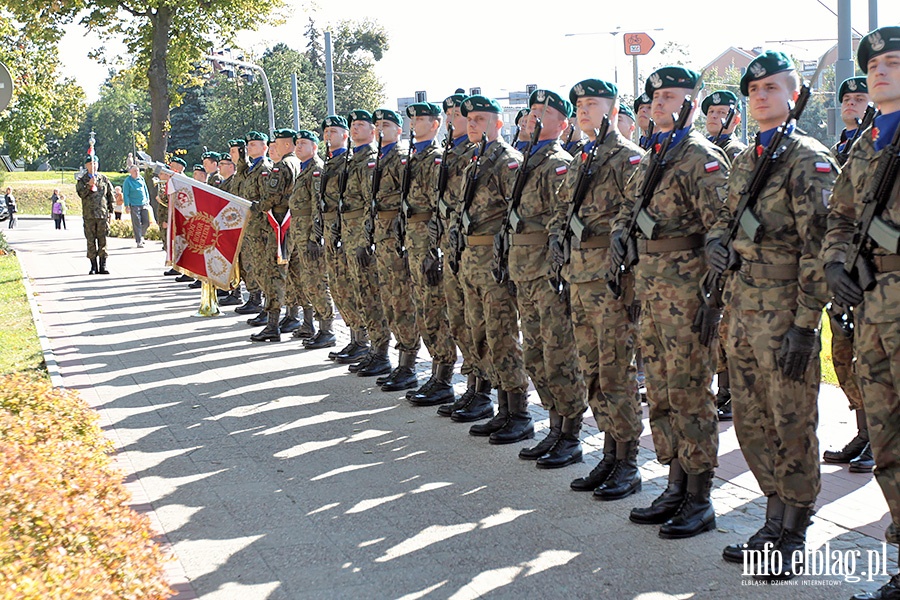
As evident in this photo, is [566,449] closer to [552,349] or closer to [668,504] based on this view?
[552,349]

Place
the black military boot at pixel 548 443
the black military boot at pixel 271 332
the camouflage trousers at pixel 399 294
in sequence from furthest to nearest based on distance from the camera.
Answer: the black military boot at pixel 271 332
the camouflage trousers at pixel 399 294
the black military boot at pixel 548 443

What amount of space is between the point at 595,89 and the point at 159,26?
72.5ft

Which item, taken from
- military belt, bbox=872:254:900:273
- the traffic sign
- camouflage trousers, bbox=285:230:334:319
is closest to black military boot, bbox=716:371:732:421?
military belt, bbox=872:254:900:273

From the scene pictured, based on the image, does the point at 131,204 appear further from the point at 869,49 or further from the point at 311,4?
the point at 869,49

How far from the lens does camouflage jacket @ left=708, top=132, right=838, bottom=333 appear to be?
4504 mm

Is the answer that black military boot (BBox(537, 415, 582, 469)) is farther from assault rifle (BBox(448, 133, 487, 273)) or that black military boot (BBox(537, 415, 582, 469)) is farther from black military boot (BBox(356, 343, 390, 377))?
black military boot (BBox(356, 343, 390, 377))

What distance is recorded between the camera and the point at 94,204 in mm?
19469

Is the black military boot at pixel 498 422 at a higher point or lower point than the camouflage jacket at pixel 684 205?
lower

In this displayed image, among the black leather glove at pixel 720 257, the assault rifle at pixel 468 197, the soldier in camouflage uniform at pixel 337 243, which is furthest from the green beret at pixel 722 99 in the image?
the soldier in camouflage uniform at pixel 337 243

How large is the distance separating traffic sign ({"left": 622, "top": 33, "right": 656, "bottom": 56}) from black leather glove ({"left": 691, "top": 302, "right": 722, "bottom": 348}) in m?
11.9

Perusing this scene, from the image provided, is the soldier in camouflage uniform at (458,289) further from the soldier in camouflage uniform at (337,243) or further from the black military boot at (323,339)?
the black military boot at (323,339)

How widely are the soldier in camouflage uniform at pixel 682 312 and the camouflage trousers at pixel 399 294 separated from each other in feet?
13.4

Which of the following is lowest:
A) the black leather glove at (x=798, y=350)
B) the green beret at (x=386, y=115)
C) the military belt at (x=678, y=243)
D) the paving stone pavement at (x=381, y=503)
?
the paving stone pavement at (x=381, y=503)

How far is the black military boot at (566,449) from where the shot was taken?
6.69m
